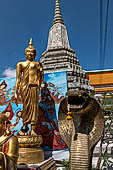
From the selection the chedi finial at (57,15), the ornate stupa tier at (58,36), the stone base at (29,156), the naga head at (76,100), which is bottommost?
the stone base at (29,156)

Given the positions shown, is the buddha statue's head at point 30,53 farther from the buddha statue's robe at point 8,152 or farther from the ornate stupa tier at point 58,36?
the ornate stupa tier at point 58,36

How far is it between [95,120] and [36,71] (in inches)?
57.0

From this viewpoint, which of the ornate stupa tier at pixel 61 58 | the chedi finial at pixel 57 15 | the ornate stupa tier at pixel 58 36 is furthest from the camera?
the chedi finial at pixel 57 15

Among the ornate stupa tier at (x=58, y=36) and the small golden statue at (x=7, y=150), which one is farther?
the ornate stupa tier at (x=58, y=36)

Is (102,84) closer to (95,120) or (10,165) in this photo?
(95,120)

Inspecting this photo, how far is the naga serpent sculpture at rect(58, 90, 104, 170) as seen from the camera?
5.45ft

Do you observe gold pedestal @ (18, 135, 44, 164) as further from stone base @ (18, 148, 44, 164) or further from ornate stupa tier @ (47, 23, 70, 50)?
ornate stupa tier @ (47, 23, 70, 50)

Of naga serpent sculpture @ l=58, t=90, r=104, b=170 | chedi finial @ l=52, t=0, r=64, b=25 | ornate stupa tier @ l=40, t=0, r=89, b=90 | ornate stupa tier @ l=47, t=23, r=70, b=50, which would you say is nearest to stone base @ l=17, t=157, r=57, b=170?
naga serpent sculpture @ l=58, t=90, r=104, b=170

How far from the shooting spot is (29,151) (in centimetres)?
232

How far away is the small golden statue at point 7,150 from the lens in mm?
1350

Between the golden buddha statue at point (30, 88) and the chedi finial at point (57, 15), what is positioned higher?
the chedi finial at point (57, 15)

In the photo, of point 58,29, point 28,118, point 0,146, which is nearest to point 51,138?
point 28,118

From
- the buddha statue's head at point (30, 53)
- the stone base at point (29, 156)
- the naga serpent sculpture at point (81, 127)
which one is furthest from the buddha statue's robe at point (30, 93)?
the naga serpent sculpture at point (81, 127)

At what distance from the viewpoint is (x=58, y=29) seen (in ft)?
20.6
